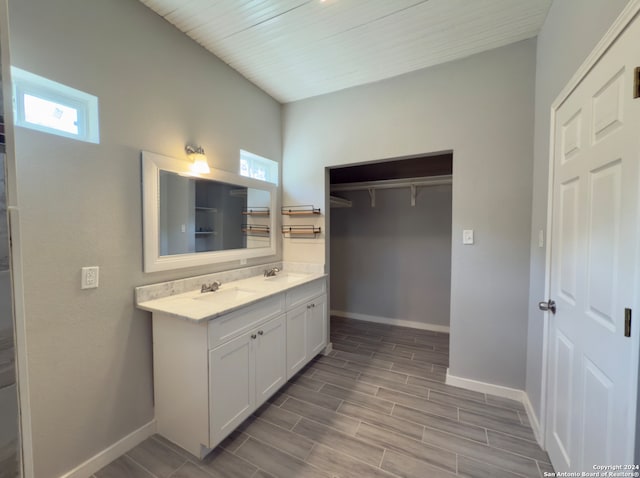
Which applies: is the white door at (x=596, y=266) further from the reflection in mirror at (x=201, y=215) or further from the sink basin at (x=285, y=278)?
the reflection in mirror at (x=201, y=215)

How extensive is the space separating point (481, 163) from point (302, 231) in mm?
1791

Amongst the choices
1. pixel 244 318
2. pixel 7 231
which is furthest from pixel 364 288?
pixel 7 231

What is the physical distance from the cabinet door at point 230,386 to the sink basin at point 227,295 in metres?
0.38

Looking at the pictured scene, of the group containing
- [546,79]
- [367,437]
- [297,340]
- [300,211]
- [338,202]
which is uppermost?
[546,79]

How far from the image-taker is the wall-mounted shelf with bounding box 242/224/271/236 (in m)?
2.64

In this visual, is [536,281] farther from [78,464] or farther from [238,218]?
[78,464]

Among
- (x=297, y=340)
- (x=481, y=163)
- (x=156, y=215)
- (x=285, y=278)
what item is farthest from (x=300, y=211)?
(x=481, y=163)

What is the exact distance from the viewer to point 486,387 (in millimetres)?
2234

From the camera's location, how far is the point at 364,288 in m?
4.14

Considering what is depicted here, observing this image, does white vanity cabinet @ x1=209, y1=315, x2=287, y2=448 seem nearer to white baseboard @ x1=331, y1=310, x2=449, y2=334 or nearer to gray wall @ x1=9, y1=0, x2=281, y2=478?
gray wall @ x1=9, y1=0, x2=281, y2=478

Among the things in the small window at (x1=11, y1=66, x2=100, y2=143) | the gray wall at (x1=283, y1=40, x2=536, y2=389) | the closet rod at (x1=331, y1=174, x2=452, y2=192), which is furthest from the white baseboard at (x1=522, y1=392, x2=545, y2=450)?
the small window at (x1=11, y1=66, x2=100, y2=143)

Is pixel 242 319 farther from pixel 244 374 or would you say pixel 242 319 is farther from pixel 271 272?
pixel 271 272

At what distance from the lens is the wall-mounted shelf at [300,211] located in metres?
2.87

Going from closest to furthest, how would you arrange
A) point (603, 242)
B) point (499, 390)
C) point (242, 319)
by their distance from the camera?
point (603, 242), point (242, 319), point (499, 390)
